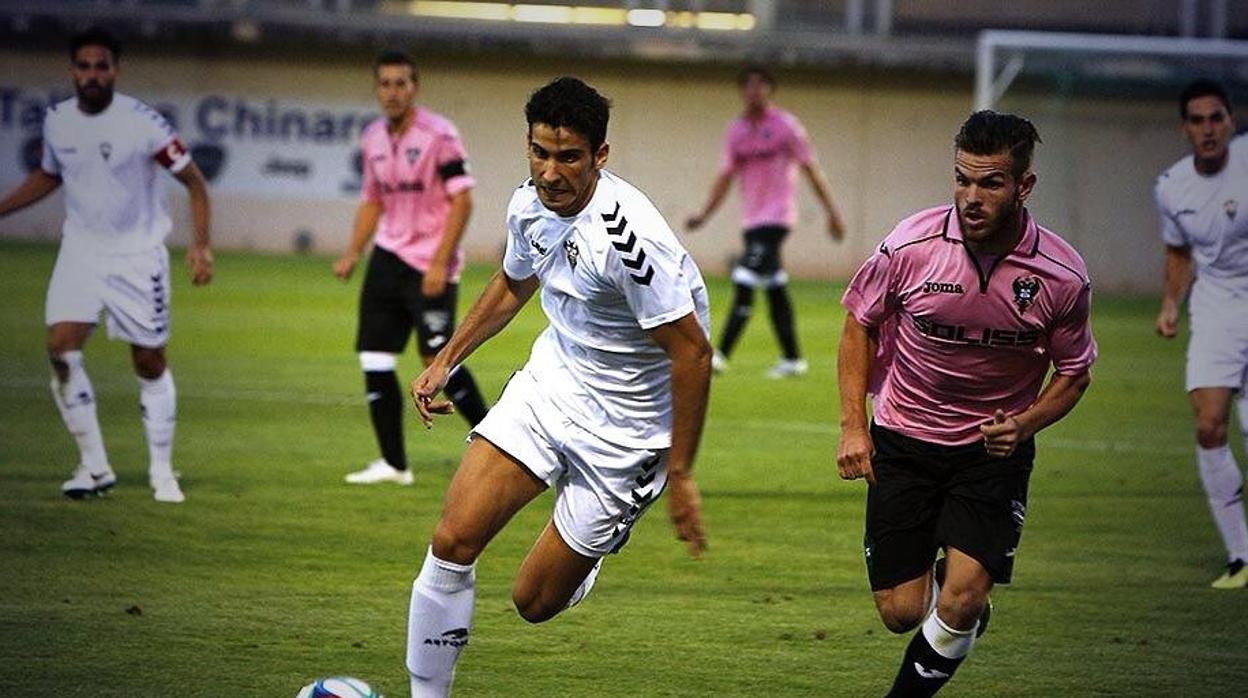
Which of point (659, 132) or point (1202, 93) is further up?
point (1202, 93)

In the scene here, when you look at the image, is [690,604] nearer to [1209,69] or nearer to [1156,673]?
[1156,673]

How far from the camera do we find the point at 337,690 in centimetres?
639

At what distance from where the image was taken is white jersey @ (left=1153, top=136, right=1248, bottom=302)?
970 cm

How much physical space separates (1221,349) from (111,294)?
17.6 feet

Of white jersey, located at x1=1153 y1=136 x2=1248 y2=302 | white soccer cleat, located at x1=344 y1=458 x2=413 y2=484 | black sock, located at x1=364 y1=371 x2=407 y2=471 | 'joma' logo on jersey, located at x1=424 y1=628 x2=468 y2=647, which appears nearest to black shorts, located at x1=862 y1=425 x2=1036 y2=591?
'joma' logo on jersey, located at x1=424 y1=628 x2=468 y2=647

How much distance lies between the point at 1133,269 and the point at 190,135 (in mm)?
14373

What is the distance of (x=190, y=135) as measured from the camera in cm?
3216

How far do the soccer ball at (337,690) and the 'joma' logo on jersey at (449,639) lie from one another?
0.86ft

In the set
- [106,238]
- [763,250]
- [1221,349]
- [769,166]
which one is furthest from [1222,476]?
[769,166]

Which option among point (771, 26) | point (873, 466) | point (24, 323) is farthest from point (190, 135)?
point (873, 466)

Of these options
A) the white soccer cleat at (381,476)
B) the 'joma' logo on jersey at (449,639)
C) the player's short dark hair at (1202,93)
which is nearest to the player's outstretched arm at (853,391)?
the 'joma' logo on jersey at (449,639)

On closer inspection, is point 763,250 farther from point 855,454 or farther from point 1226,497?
point 855,454

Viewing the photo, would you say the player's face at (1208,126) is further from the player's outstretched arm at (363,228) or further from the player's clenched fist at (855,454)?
the player's outstretched arm at (363,228)

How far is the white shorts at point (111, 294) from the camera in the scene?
10.6m
